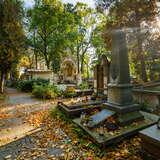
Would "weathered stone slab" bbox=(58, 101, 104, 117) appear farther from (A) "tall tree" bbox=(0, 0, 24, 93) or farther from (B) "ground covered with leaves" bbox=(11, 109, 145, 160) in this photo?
(A) "tall tree" bbox=(0, 0, 24, 93)

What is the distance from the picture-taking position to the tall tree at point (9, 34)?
1716cm

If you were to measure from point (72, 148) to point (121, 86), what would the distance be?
8.63 feet

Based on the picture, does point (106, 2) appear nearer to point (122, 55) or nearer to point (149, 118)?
point (122, 55)

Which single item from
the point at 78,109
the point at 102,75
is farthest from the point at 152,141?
the point at 102,75

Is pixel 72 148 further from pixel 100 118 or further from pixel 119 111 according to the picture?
pixel 119 111

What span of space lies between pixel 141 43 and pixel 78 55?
21.6 m

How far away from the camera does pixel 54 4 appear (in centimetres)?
2841

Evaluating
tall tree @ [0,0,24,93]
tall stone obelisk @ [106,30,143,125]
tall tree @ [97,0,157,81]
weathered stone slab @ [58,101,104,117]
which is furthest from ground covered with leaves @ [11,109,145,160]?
tall tree @ [0,0,24,93]

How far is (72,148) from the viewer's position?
5.09 metres

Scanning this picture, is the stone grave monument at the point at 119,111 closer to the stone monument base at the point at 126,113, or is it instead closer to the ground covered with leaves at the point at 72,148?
the stone monument base at the point at 126,113

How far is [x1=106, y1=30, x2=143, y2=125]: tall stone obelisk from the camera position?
6149 mm

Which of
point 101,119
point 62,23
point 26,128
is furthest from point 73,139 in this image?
point 62,23

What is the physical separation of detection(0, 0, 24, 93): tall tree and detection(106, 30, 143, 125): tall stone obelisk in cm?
1340

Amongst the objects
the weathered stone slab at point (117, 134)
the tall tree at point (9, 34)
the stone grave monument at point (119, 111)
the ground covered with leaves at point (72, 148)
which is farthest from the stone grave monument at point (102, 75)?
the tall tree at point (9, 34)
